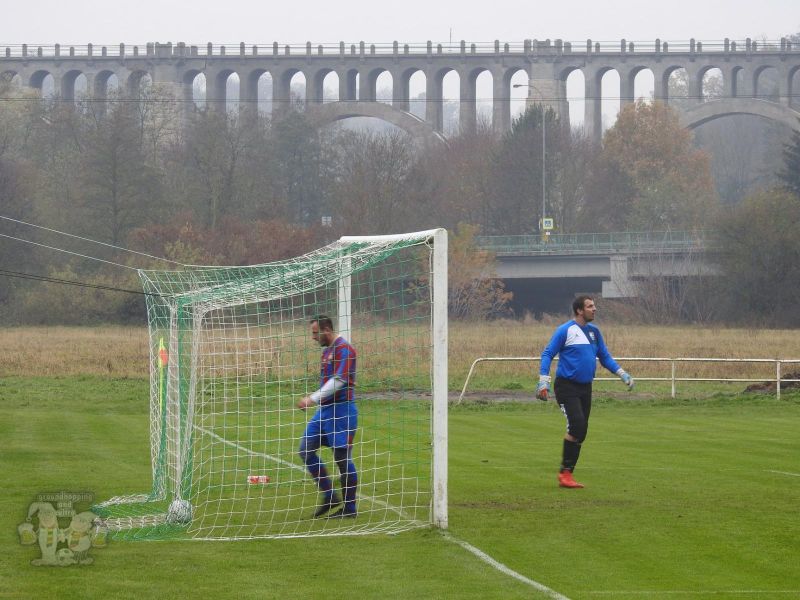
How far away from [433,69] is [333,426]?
110576mm

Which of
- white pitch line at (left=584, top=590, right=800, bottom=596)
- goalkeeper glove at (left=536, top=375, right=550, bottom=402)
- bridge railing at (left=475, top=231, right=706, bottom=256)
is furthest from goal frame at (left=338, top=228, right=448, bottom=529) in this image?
bridge railing at (left=475, top=231, right=706, bottom=256)

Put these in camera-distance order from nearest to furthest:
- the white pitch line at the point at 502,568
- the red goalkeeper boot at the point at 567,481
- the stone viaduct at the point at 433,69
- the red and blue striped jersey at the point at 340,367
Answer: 1. the white pitch line at the point at 502,568
2. the red and blue striped jersey at the point at 340,367
3. the red goalkeeper boot at the point at 567,481
4. the stone viaduct at the point at 433,69

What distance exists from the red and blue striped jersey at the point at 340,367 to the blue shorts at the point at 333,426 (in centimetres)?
7

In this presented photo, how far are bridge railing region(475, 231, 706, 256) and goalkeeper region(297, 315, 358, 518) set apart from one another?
64.1m

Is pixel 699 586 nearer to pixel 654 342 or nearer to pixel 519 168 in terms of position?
pixel 654 342

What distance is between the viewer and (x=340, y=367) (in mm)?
11914

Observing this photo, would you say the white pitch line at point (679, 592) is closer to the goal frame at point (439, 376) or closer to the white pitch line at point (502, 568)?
the white pitch line at point (502, 568)

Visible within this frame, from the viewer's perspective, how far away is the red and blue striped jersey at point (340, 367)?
11922mm

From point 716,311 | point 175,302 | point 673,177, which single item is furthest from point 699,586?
point 673,177

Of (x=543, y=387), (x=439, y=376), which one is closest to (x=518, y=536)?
(x=439, y=376)

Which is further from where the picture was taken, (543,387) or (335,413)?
(543,387)

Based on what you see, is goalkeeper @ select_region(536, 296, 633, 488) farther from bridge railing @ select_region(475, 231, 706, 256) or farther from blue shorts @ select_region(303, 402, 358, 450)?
bridge railing @ select_region(475, 231, 706, 256)

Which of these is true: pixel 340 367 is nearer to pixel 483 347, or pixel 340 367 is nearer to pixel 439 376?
pixel 439 376

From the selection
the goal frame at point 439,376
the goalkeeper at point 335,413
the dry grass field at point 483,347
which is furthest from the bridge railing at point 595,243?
the goal frame at point 439,376
